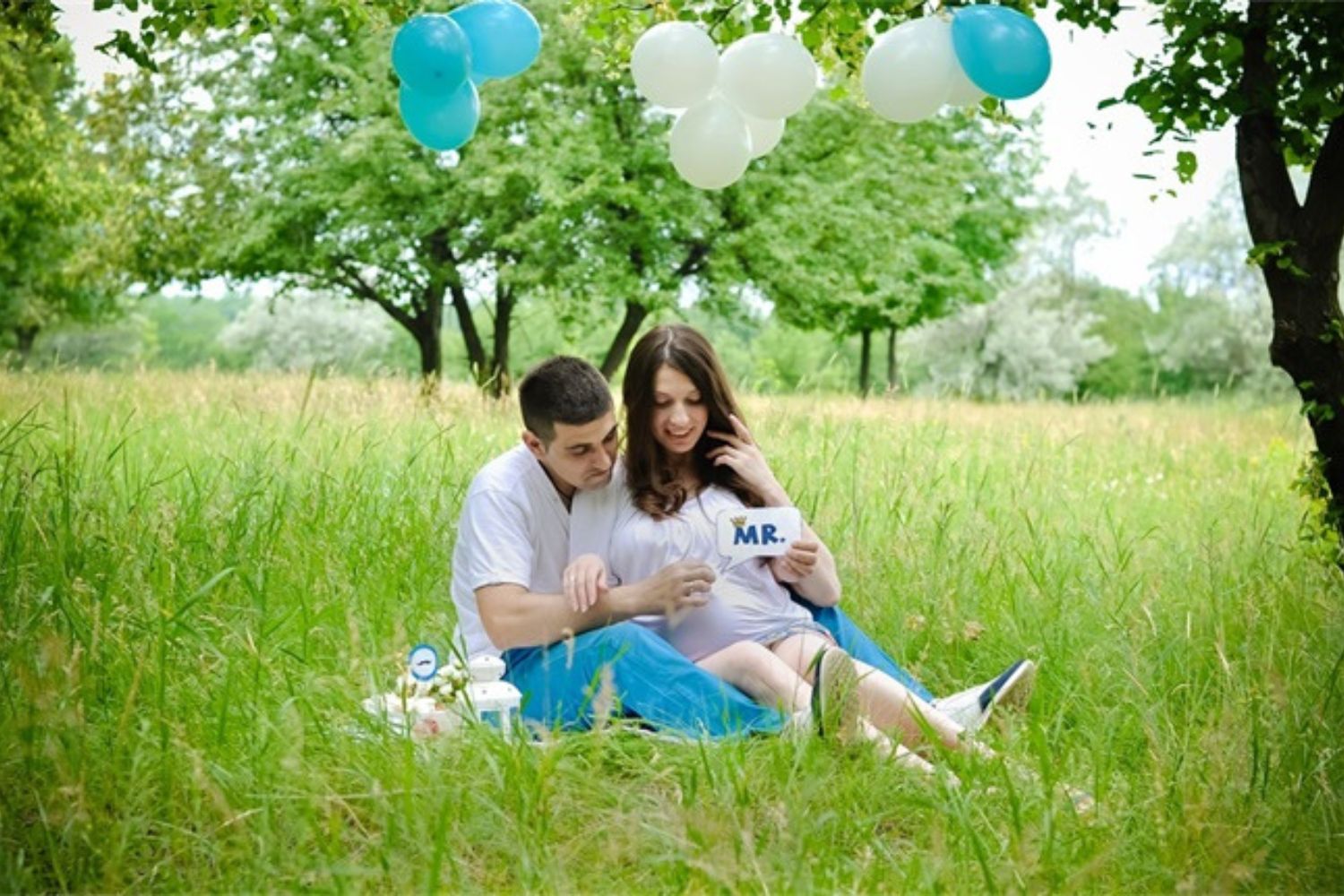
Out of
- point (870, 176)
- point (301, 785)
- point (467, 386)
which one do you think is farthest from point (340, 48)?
point (301, 785)

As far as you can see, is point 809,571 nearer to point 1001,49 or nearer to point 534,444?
point 534,444

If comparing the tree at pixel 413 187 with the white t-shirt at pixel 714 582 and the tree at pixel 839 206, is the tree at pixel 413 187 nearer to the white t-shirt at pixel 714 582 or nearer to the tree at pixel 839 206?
the tree at pixel 839 206

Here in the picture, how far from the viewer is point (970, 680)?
3973 mm

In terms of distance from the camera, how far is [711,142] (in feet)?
14.5

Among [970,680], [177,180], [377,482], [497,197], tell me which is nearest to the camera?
[970,680]

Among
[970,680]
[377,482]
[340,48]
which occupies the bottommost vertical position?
[970,680]

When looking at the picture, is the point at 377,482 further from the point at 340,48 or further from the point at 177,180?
the point at 177,180

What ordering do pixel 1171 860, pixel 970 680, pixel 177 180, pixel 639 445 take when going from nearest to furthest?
pixel 1171 860 < pixel 639 445 < pixel 970 680 < pixel 177 180

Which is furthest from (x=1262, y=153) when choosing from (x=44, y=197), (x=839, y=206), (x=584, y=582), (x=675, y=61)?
(x=44, y=197)

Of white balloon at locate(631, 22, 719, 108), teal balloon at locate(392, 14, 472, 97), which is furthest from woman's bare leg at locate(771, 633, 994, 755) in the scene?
teal balloon at locate(392, 14, 472, 97)

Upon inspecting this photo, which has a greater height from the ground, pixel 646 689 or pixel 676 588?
pixel 676 588

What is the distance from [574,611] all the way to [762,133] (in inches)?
86.3

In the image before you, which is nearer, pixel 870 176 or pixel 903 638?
pixel 903 638

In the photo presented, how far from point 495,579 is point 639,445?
554 millimetres
